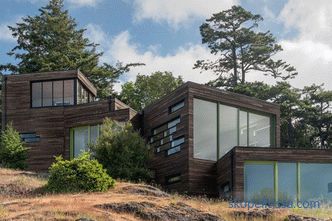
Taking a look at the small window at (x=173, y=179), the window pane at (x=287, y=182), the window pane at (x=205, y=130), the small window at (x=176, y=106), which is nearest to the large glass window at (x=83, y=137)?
the small window at (x=176, y=106)

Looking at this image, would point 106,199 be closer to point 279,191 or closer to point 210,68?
point 279,191

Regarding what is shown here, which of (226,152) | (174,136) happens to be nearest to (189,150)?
(174,136)

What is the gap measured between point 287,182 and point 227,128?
470 cm

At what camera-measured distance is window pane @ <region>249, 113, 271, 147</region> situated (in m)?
35.6

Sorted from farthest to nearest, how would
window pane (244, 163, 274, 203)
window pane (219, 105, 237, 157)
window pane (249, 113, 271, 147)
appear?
window pane (249, 113, 271, 147), window pane (219, 105, 237, 157), window pane (244, 163, 274, 203)

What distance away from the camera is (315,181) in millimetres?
30891

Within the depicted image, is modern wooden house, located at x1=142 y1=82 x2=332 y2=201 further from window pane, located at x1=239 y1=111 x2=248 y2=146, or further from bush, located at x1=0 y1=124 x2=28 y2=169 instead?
bush, located at x1=0 y1=124 x2=28 y2=169

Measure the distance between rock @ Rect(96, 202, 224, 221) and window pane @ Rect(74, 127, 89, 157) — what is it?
1604cm

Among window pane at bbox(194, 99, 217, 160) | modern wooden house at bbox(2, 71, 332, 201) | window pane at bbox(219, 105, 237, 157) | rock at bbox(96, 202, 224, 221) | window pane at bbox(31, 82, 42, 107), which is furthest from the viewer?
window pane at bbox(31, 82, 42, 107)

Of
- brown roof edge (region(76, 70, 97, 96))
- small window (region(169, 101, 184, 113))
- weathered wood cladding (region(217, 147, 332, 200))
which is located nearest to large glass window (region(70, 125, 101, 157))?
brown roof edge (region(76, 70, 97, 96))

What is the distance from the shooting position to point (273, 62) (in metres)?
60.8

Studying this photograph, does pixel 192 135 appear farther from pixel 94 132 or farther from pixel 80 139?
pixel 80 139

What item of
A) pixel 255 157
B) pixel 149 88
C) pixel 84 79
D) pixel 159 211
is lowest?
pixel 159 211

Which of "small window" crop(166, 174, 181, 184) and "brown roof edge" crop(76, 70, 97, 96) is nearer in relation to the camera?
"small window" crop(166, 174, 181, 184)
